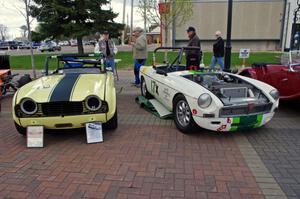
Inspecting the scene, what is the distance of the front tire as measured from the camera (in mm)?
4504

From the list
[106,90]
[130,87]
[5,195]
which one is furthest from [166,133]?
[130,87]

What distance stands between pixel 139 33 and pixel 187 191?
21.5 feet

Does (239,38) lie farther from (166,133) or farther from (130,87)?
(166,133)

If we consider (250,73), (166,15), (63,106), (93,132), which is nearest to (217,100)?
(93,132)

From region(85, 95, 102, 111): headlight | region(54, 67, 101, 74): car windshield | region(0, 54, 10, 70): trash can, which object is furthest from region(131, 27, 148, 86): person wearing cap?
region(85, 95, 102, 111): headlight

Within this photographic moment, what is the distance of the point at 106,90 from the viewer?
445 cm

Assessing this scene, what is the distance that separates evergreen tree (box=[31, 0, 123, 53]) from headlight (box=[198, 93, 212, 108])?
819 inches

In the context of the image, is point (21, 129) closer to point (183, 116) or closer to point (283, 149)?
point (183, 116)

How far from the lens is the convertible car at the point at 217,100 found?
13.8 feet

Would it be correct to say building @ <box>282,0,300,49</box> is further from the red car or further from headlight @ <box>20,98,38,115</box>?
headlight @ <box>20,98,38,115</box>

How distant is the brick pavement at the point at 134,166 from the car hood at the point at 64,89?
75 cm

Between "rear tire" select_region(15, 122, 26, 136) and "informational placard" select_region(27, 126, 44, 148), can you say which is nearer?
"informational placard" select_region(27, 126, 44, 148)

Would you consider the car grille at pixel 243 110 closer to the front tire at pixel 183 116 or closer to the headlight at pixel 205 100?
the headlight at pixel 205 100

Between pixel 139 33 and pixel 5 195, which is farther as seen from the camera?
pixel 139 33
